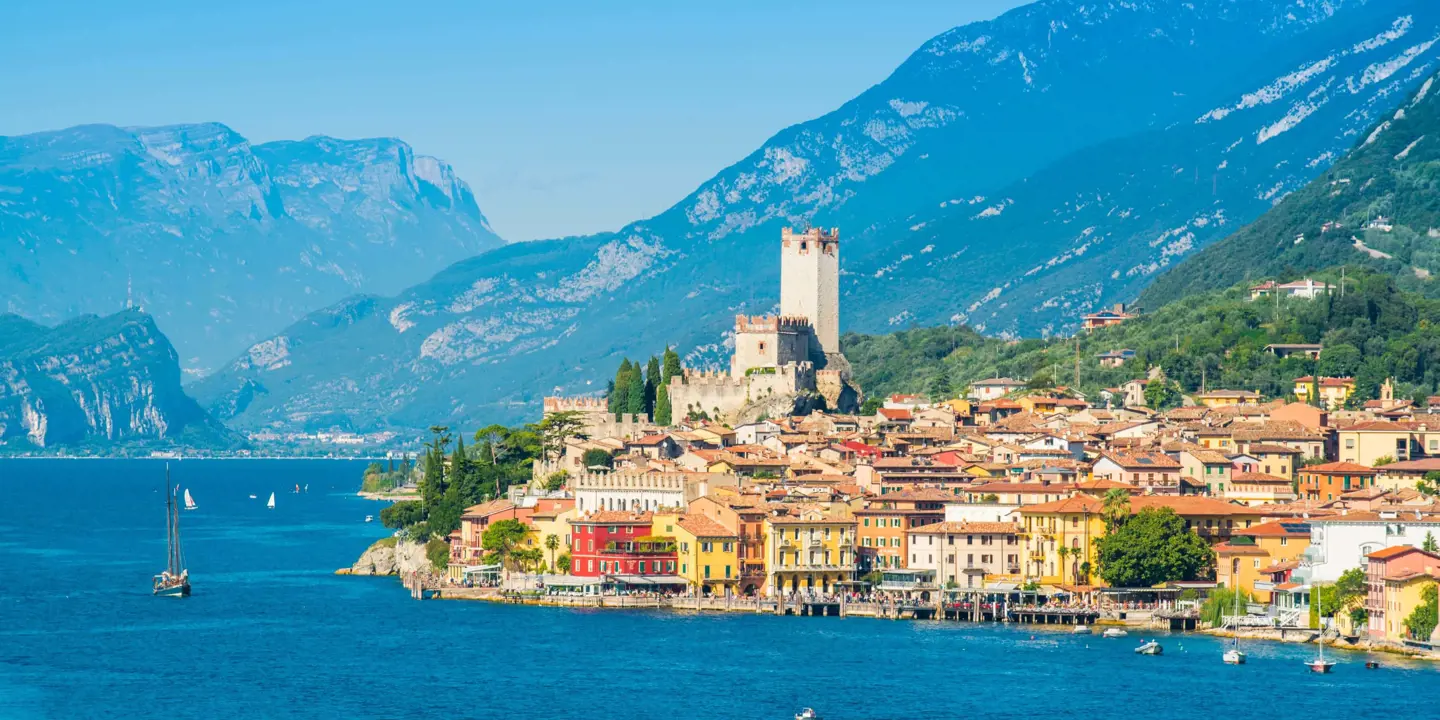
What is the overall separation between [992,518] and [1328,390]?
45659mm

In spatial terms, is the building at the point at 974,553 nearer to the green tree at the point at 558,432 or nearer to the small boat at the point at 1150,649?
the small boat at the point at 1150,649

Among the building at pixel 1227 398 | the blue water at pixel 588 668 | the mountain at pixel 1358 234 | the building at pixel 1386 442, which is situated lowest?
the blue water at pixel 588 668

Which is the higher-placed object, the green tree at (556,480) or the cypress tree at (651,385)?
the cypress tree at (651,385)

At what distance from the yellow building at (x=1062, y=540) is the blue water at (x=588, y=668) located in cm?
472

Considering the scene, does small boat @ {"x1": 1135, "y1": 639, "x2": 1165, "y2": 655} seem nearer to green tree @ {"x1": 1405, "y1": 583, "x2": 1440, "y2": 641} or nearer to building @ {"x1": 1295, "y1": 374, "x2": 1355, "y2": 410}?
green tree @ {"x1": 1405, "y1": 583, "x2": 1440, "y2": 641}

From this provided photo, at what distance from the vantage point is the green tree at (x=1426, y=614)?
71938 millimetres

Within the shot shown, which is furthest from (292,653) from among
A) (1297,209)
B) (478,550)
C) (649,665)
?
(1297,209)

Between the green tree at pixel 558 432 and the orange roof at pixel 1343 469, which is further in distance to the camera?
the green tree at pixel 558 432

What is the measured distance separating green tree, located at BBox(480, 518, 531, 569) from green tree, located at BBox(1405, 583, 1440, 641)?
3680 centimetres

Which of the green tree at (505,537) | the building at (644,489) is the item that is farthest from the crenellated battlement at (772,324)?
the green tree at (505,537)

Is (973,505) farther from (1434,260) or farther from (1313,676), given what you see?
(1434,260)

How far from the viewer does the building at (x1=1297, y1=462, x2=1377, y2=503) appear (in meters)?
95.4

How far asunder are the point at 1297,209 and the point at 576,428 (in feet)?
313

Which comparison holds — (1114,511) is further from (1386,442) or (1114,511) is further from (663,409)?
(663,409)
